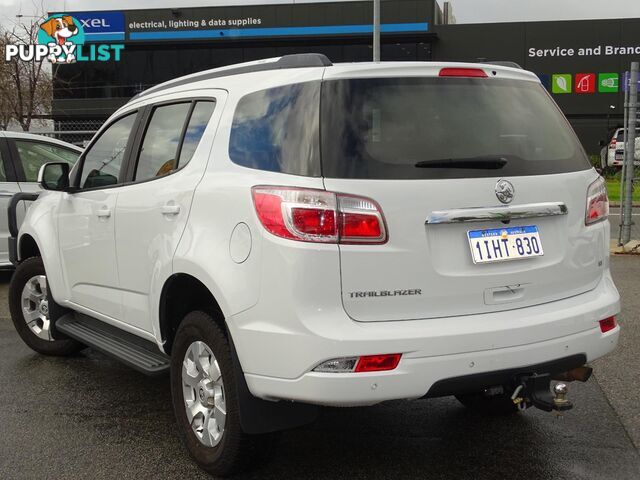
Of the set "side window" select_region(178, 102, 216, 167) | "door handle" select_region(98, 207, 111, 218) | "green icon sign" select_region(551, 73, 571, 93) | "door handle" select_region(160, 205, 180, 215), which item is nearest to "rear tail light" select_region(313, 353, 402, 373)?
"door handle" select_region(160, 205, 180, 215)

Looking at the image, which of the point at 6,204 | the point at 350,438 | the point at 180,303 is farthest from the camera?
the point at 6,204

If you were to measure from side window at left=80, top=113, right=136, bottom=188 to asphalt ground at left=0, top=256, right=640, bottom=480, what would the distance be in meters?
1.33

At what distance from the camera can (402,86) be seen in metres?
2.97

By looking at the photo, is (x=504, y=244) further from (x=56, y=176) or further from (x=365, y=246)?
(x=56, y=176)

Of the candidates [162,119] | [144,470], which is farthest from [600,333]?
[162,119]

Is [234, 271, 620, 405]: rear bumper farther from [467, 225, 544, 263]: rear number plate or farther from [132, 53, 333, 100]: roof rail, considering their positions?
[132, 53, 333, 100]: roof rail

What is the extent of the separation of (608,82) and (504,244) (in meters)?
34.0

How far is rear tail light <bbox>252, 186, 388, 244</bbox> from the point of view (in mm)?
2736

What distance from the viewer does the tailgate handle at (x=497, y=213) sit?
2850mm

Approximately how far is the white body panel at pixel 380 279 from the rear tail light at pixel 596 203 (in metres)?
0.04

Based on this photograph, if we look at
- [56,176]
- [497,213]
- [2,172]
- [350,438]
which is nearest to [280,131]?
[497,213]

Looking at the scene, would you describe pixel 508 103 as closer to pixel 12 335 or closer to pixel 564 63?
pixel 12 335

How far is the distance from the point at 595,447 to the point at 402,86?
80.5 inches

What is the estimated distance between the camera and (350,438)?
148 inches
